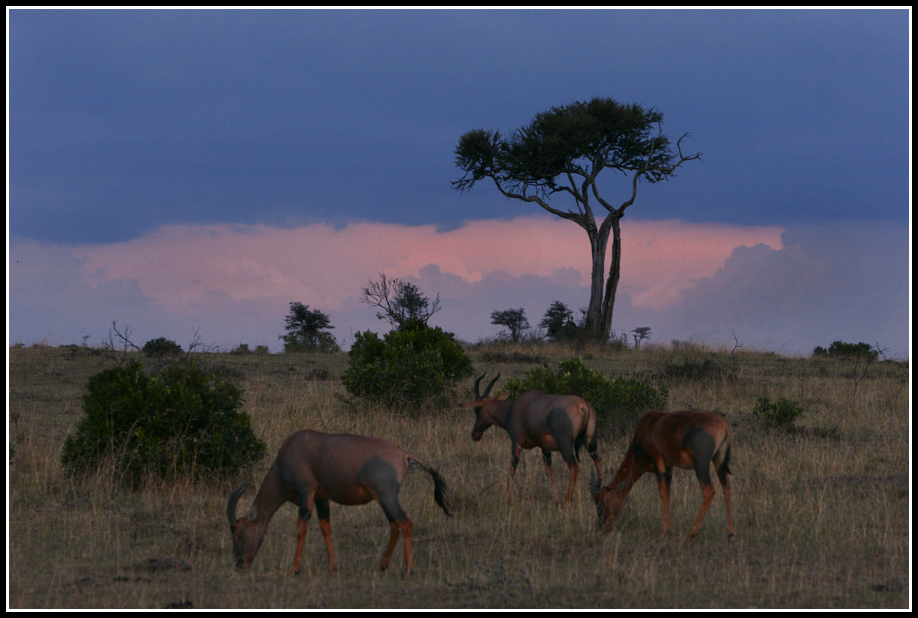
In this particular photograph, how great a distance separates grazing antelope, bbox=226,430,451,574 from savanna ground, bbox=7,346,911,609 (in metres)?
0.28

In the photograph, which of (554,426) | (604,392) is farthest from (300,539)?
(604,392)

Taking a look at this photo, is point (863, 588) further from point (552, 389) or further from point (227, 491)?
point (552, 389)

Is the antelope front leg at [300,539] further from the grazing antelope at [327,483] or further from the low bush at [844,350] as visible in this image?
the low bush at [844,350]

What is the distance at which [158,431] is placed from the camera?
8.93 meters

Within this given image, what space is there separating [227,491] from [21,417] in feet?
19.2

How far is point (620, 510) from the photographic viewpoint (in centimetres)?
725

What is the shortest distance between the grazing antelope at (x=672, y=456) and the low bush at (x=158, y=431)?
14.5 feet

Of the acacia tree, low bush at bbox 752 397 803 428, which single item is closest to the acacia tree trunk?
the acacia tree

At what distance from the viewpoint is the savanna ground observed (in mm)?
5359

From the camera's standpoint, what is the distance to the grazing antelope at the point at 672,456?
6.57 metres

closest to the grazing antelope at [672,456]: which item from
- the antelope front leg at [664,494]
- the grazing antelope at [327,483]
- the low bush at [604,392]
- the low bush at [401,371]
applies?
the antelope front leg at [664,494]

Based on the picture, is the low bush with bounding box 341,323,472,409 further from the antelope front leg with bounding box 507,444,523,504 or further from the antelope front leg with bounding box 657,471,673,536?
the antelope front leg with bounding box 657,471,673,536

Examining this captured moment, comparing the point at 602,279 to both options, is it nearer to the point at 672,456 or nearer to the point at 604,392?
the point at 604,392

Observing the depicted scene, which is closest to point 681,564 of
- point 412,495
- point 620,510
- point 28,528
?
point 620,510
